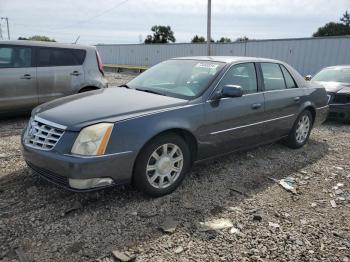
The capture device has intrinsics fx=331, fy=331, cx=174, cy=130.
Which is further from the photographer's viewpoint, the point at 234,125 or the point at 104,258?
the point at 234,125

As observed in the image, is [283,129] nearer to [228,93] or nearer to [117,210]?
[228,93]

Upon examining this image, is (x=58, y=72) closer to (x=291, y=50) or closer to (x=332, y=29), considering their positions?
(x=291, y=50)

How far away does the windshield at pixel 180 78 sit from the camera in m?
4.13

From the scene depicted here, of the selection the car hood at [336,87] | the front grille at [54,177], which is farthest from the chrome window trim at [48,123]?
the car hood at [336,87]

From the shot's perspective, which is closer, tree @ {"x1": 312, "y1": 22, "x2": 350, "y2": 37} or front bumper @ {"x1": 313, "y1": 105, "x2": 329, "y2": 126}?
front bumper @ {"x1": 313, "y1": 105, "x2": 329, "y2": 126}

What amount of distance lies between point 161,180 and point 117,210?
1.95ft

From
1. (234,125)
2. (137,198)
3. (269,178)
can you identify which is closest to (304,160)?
(269,178)

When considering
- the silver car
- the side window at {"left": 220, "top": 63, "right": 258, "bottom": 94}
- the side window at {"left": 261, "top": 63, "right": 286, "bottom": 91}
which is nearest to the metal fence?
the side window at {"left": 261, "top": 63, "right": 286, "bottom": 91}

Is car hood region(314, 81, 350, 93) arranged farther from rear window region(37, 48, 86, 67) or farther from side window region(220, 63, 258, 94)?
rear window region(37, 48, 86, 67)

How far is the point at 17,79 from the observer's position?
6578mm

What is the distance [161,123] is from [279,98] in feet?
7.76

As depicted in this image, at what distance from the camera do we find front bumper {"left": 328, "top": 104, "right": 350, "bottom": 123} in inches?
302

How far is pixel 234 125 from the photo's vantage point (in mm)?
4344

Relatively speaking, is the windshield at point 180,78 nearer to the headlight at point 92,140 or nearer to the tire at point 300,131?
the headlight at point 92,140
